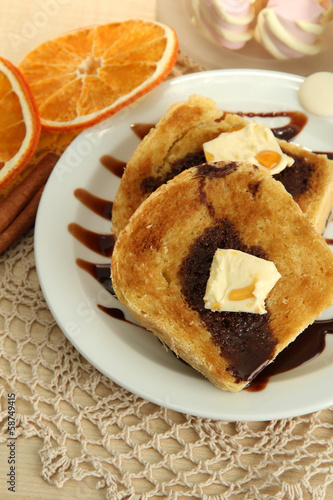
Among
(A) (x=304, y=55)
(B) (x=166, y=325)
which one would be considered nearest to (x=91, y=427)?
(B) (x=166, y=325)

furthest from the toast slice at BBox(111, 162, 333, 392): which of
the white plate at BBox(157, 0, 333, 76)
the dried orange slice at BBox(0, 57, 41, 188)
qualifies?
the white plate at BBox(157, 0, 333, 76)

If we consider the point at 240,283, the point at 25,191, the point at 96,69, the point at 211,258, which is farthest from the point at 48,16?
the point at 240,283

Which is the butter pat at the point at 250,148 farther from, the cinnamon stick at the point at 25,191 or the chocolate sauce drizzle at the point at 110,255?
the cinnamon stick at the point at 25,191

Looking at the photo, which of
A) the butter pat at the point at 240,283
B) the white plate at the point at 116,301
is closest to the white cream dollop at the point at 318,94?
the white plate at the point at 116,301

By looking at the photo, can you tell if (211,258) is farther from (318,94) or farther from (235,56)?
(235,56)

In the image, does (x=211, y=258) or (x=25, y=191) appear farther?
(x=25, y=191)

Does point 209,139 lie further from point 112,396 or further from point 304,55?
point 112,396
